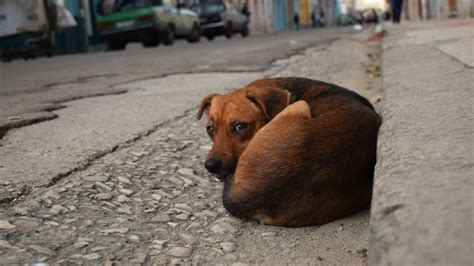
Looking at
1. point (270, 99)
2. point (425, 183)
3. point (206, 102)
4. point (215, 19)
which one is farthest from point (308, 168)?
point (215, 19)

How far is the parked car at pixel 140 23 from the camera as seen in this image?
63.6 feet

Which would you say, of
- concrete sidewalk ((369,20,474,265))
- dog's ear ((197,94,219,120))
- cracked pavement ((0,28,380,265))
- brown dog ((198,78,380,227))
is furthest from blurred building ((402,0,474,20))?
brown dog ((198,78,380,227))

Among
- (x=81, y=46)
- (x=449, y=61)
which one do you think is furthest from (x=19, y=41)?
(x=449, y=61)

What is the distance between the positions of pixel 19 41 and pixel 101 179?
45.3ft

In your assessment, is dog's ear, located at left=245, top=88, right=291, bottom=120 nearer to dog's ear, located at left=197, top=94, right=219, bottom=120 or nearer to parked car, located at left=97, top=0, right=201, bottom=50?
dog's ear, located at left=197, top=94, right=219, bottom=120

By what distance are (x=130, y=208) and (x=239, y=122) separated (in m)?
0.73

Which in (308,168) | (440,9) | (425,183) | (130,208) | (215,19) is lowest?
(130,208)

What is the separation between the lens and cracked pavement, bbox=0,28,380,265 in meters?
2.16

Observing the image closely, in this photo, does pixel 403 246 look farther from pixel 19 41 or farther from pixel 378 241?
pixel 19 41

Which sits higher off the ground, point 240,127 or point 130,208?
point 240,127

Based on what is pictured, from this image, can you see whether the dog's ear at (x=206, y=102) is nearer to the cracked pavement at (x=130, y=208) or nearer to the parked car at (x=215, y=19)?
the cracked pavement at (x=130, y=208)

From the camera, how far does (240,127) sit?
3000 mm

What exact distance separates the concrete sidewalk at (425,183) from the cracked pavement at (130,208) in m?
0.45

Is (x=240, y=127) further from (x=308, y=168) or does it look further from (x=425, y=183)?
(x=425, y=183)
